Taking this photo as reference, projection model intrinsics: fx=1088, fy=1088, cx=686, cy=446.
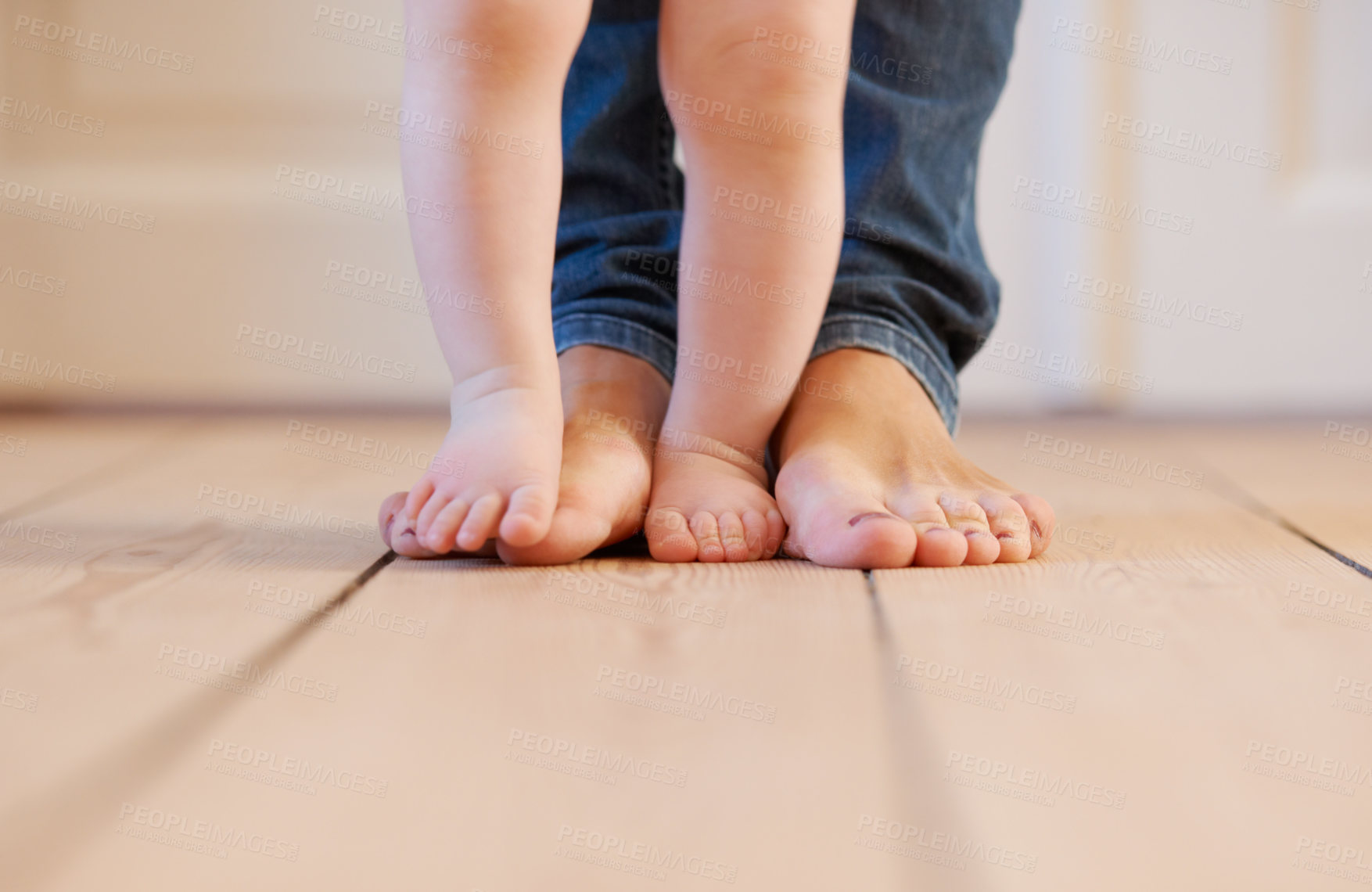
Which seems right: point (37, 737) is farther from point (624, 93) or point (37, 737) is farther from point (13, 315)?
point (13, 315)

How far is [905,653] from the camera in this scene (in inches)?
17.3

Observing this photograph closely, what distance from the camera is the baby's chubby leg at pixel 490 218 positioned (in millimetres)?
642

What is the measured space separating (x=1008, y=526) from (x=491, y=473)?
1.01 feet

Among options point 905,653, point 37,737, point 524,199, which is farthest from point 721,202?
point 37,737
